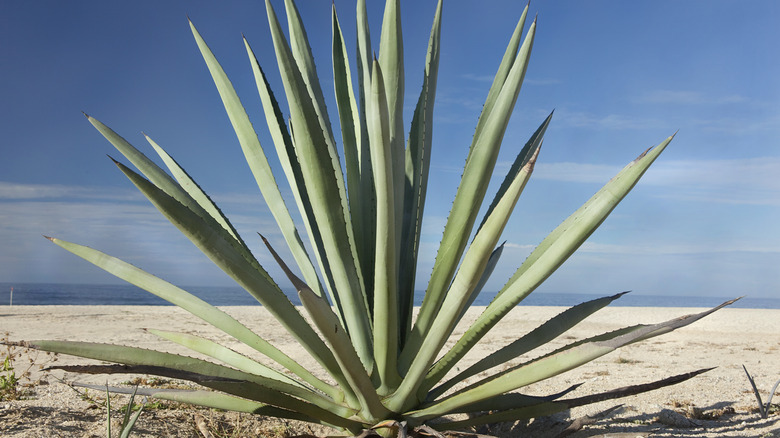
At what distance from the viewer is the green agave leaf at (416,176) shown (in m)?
2.09

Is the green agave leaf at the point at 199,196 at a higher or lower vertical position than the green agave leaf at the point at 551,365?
higher

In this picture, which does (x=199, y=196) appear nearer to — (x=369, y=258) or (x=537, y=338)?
(x=369, y=258)

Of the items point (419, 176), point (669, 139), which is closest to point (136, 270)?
point (419, 176)

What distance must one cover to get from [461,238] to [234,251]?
65 centimetres

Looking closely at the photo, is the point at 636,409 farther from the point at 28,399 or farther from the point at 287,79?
the point at 28,399

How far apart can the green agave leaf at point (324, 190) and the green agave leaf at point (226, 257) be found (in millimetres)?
247

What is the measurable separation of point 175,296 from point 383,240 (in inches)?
40.0

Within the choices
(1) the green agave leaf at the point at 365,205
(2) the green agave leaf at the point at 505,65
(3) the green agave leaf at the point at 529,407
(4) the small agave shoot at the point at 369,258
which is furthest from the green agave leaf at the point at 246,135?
(2) the green agave leaf at the point at 505,65

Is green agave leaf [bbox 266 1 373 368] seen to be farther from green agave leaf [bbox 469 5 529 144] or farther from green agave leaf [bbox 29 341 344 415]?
green agave leaf [bbox 469 5 529 144]

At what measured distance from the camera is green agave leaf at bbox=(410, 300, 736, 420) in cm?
151

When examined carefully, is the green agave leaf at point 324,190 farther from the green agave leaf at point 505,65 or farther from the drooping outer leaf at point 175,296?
the green agave leaf at point 505,65

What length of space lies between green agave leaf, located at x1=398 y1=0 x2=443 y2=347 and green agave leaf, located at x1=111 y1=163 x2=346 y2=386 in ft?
1.76

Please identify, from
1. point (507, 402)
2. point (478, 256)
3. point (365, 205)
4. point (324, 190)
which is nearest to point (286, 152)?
point (365, 205)

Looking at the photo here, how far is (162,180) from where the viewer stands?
204 centimetres
